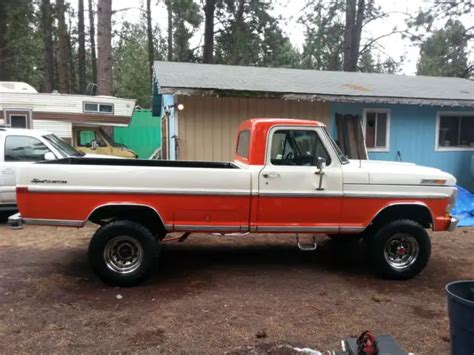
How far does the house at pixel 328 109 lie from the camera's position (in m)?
10.2

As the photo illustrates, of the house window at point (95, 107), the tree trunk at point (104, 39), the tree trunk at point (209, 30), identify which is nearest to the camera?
the house window at point (95, 107)

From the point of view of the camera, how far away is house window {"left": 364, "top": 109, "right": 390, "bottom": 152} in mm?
11531

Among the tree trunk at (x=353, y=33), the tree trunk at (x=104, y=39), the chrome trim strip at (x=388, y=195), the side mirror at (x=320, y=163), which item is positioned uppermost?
the tree trunk at (x=353, y=33)

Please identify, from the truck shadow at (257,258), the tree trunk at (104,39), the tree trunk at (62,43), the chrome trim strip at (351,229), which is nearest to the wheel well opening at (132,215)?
the truck shadow at (257,258)

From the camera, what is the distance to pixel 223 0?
25672 mm

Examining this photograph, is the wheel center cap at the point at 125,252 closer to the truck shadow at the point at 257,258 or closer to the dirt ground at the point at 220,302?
the dirt ground at the point at 220,302

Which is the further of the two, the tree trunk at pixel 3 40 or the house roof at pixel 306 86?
the tree trunk at pixel 3 40

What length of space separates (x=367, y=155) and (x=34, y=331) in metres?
8.84

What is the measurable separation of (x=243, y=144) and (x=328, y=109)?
554 centimetres

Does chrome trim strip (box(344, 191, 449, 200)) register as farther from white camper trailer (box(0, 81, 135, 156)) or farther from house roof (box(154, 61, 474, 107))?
white camper trailer (box(0, 81, 135, 156))

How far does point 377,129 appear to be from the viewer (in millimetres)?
11594

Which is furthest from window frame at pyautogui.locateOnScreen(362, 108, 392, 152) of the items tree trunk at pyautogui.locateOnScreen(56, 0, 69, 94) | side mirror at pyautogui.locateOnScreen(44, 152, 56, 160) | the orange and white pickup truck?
tree trunk at pyautogui.locateOnScreen(56, 0, 69, 94)

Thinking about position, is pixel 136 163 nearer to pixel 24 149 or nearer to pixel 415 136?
pixel 24 149

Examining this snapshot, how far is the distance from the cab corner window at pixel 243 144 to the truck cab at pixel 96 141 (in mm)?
9029
